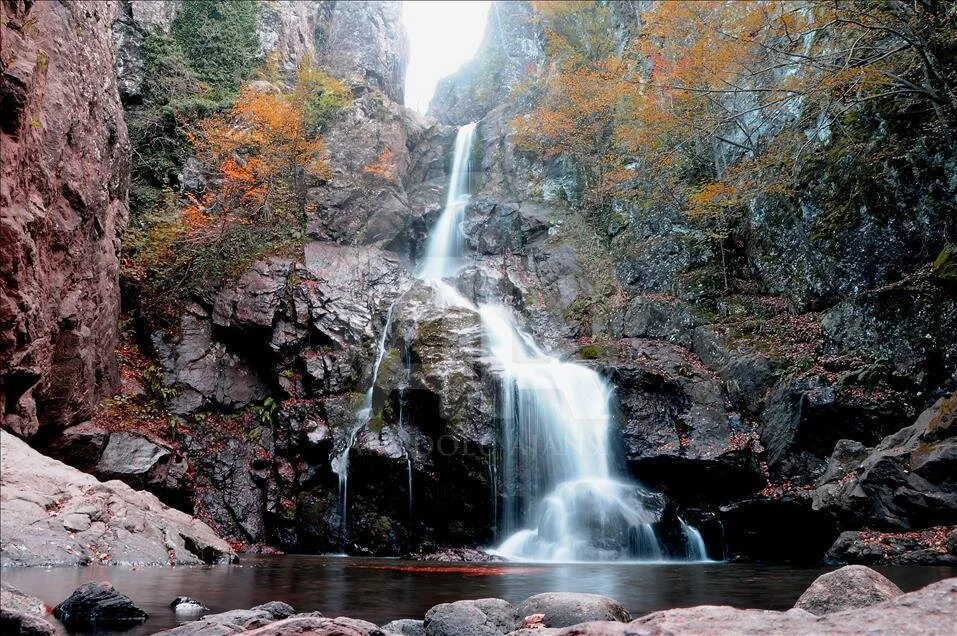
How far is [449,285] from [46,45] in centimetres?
1154

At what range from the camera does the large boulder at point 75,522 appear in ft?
21.9

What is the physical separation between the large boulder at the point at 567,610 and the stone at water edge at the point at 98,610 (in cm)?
309

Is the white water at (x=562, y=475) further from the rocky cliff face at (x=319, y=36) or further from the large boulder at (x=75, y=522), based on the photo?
the rocky cliff face at (x=319, y=36)

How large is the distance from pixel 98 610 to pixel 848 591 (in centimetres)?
569

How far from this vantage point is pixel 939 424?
9.16 metres

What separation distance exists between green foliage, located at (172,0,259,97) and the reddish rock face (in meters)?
7.22

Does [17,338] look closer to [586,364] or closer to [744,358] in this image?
[586,364]

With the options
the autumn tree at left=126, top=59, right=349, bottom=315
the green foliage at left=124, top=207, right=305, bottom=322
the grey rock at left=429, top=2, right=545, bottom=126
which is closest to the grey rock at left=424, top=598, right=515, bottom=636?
the green foliage at left=124, top=207, right=305, bottom=322

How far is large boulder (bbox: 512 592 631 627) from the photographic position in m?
4.55

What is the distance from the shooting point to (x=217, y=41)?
21.3 metres

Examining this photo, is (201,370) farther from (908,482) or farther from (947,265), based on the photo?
(947,265)

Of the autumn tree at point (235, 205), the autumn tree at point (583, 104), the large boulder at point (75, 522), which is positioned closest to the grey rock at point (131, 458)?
the large boulder at point (75, 522)

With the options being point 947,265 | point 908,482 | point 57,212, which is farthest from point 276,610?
point 947,265

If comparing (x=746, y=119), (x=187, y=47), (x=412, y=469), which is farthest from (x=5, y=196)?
(x=746, y=119)
